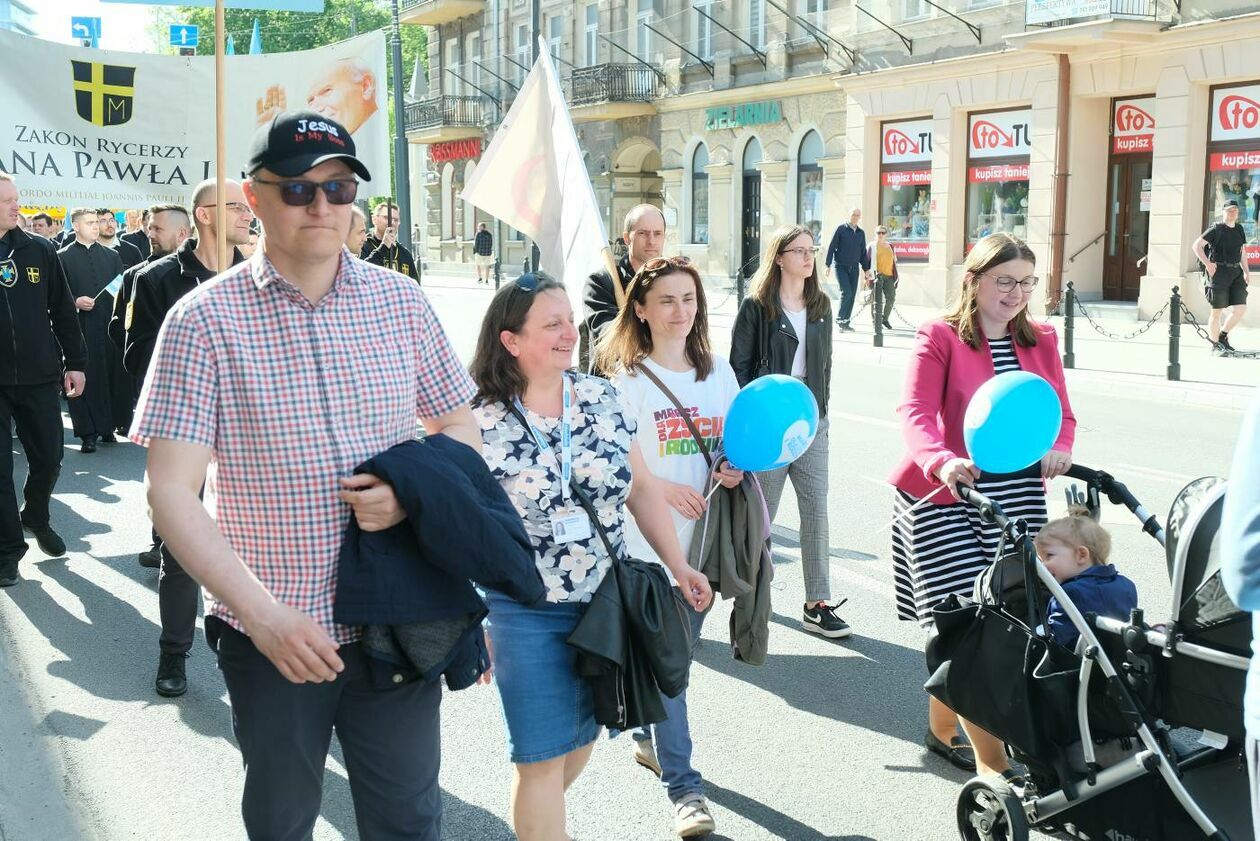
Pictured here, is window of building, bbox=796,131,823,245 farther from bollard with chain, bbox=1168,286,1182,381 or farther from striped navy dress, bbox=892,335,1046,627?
striped navy dress, bbox=892,335,1046,627

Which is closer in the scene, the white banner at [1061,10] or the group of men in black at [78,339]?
the group of men in black at [78,339]

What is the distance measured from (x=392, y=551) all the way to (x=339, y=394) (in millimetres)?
335

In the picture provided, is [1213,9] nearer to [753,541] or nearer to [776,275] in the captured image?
[776,275]

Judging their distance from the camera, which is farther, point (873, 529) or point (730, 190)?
point (730, 190)

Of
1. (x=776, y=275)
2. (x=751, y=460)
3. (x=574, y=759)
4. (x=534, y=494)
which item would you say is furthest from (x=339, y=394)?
(x=776, y=275)

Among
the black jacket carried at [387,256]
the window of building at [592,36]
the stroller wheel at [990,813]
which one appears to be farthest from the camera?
the window of building at [592,36]

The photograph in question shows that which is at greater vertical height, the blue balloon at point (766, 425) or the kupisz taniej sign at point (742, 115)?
the kupisz taniej sign at point (742, 115)

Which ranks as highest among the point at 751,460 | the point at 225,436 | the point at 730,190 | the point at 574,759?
the point at 730,190

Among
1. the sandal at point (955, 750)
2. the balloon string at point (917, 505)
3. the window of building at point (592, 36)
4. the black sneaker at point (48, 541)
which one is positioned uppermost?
the window of building at point (592, 36)

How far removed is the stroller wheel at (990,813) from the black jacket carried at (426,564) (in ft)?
5.36

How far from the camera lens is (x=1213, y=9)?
1984cm

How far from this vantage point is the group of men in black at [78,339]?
5.35 meters

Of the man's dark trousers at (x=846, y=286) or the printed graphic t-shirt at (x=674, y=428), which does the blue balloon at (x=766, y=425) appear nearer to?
the printed graphic t-shirt at (x=674, y=428)

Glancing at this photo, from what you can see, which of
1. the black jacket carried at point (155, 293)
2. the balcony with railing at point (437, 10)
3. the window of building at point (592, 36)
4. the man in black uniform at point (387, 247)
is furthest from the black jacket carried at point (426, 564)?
the balcony with railing at point (437, 10)
